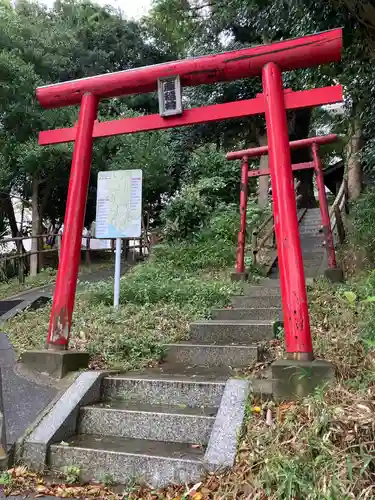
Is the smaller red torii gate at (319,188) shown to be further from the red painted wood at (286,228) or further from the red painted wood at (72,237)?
the red painted wood at (72,237)

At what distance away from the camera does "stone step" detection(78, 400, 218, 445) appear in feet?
10.9

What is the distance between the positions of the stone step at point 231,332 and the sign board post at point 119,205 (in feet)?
5.71

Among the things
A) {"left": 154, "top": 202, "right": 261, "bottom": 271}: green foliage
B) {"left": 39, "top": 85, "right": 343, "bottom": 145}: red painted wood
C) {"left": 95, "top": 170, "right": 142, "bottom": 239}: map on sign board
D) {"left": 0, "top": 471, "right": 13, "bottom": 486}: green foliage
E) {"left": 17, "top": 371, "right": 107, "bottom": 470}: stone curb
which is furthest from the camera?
{"left": 154, "top": 202, "right": 261, "bottom": 271}: green foliage

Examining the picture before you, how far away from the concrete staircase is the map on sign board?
2223 millimetres

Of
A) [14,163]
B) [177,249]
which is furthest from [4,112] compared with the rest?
[177,249]

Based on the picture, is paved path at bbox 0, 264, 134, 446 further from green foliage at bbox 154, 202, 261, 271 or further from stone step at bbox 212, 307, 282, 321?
green foliage at bbox 154, 202, 261, 271

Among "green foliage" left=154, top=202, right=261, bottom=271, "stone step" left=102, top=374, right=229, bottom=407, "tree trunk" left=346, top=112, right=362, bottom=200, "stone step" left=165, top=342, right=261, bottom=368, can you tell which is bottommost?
"stone step" left=102, top=374, right=229, bottom=407

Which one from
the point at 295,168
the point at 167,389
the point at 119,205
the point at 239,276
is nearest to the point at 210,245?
the point at 239,276

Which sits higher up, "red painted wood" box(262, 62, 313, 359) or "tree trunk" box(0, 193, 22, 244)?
"tree trunk" box(0, 193, 22, 244)

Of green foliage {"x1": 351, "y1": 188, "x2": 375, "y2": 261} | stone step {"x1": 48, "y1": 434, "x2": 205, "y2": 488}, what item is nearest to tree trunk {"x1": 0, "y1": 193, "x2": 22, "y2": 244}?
green foliage {"x1": 351, "y1": 188, "x2": 375, "y2": 261}

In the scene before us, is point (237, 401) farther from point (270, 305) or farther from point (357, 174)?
point (357, 174)

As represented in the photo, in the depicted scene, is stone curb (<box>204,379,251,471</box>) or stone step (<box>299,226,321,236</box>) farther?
stone step (<box>299,226,321,236</box>)

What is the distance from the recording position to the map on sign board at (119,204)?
21.8ft

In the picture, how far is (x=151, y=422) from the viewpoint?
11.3ft
